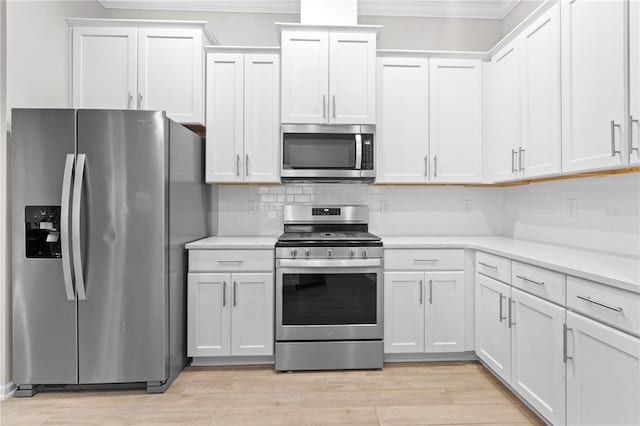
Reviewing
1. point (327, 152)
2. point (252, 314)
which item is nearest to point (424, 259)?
point (327, 152)

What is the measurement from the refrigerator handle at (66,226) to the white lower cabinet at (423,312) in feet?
6.91

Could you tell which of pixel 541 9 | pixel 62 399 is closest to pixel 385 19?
pixel 541 9

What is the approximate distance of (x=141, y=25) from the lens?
9.73 ft

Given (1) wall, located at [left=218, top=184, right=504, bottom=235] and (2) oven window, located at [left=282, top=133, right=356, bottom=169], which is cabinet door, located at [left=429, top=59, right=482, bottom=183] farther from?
(2) oven window, located at [left=282, top=133, right=356, bottom=169]

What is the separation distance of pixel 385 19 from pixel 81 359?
366 centimetres

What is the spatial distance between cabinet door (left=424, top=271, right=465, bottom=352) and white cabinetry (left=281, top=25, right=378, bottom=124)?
142cm

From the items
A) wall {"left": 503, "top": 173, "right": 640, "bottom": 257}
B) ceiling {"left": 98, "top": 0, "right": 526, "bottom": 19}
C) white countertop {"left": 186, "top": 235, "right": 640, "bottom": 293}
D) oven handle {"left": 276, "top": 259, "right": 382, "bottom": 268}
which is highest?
ceiling {"left": 98, "top": 0, "right": 526, "bottom": 19}

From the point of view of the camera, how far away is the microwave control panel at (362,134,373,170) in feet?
10.0

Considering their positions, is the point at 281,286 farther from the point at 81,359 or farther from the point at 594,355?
the point at 594,355

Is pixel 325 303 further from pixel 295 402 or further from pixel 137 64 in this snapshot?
pixel 137 64

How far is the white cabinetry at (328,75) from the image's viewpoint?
9.91 feet

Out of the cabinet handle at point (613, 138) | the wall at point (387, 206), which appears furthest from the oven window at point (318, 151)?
→ the cabinet handle at point (613, 138)

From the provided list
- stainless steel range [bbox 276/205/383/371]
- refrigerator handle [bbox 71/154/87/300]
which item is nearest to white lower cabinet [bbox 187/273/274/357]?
stainless steel range [bbox 276/205/383/371]

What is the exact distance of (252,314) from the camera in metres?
2.78
